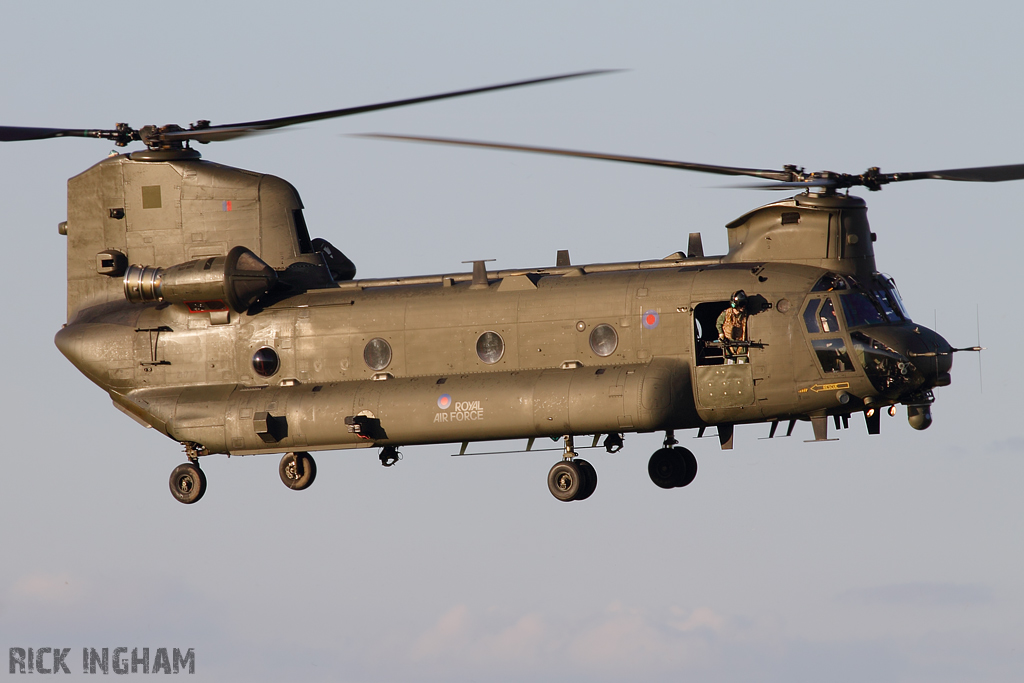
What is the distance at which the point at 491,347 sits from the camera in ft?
109

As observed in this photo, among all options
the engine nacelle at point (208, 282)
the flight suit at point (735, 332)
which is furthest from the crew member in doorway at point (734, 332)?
the engine nacelle at point (208, 282)

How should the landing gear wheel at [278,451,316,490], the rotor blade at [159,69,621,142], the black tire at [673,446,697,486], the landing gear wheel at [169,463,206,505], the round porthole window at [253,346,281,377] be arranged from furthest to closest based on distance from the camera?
the landing gear wheel at [169,463,206,505] → the landing gear wheel at [278,451,316,490] → the round porthole window at [253,346,281,377] → the black tire at [673,446,697,486] → the rotor blade at [159,69,621,142]

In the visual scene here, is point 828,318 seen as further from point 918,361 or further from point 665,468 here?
point 665,468

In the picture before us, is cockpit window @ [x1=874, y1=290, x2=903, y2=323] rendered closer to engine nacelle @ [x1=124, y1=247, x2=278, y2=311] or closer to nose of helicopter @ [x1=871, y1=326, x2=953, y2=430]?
nose of helicopter @ [x1=871, y1=326, x2=953, y2=430]

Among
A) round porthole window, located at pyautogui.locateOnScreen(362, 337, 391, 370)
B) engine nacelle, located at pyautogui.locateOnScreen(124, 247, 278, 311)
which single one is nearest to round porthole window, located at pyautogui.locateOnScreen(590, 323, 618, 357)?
round porthole window, located at pyautogui.locateOnScreen(362, 337, 391, 370)

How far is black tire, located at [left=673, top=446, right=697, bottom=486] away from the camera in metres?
34.7

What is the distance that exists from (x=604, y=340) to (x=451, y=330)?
3.27 meters

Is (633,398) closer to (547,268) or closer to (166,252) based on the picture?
(547,268)

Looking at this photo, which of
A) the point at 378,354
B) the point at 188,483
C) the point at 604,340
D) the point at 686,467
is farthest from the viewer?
the point at 188,483

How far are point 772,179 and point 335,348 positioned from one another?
32.1 feet

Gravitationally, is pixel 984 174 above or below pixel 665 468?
above

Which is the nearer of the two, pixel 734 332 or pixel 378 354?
pixel 734 332

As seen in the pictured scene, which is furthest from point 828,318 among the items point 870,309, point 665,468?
point 665,468

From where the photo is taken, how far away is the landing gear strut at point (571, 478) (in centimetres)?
3272
